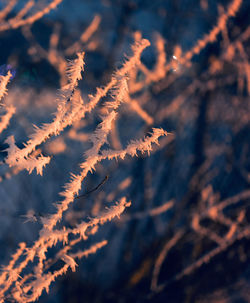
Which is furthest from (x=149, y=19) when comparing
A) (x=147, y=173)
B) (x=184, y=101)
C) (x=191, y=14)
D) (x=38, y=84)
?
(x=147, y=173)

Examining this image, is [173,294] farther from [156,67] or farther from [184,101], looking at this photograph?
[156,67]

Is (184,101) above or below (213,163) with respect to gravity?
above

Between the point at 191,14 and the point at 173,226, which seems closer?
the point at 191,14

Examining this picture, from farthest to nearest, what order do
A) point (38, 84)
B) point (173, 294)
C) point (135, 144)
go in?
point (173, 294), point (38, 84), point (135, 144)

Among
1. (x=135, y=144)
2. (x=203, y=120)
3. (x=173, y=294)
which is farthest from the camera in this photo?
(x=173, y=294)

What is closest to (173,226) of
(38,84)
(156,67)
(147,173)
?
(147,173)

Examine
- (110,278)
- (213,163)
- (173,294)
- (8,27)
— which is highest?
(8,27)

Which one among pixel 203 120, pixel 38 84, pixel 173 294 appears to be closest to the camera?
pixel 38 84

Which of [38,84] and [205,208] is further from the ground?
[38,84]

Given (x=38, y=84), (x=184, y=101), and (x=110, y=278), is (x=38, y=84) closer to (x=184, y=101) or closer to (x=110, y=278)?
(x=184, y=101)
